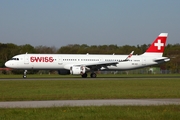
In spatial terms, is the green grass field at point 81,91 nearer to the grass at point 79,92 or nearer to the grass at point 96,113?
the grass at point 79,92

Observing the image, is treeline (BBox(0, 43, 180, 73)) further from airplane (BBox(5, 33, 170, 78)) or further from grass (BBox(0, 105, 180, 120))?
grass (BBox(0, 105, 180, 120))

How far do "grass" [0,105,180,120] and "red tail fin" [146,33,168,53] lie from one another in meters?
47.4

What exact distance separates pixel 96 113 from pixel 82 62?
43338mm

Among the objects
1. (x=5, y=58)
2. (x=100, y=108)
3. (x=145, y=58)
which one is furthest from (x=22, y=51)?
(x=100, y=108)

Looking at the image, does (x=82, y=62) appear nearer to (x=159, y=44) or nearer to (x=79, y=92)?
(x=159, y=44)

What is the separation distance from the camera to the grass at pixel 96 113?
15.6m

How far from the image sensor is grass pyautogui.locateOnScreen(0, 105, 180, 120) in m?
15.6

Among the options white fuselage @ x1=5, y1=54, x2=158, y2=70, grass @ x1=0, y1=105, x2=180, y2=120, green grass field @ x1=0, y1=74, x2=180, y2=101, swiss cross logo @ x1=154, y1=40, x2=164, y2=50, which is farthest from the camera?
swiss cross logo @ x1=154, y1=40, x2=164, y2=50

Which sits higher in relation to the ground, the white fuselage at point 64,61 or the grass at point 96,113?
the white fuselage at point 64,61

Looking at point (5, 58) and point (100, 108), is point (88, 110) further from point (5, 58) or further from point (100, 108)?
point (5, 58)

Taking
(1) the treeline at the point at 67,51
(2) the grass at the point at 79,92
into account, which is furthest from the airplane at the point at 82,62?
(1) the treeline at the point at 67,51

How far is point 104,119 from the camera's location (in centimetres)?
1519

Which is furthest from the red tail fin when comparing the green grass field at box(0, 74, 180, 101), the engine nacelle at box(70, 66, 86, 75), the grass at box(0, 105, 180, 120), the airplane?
the grass at box(0, 105, 180, 120)

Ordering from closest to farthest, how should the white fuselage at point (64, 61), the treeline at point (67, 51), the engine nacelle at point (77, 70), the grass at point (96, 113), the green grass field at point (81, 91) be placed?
the grass at point (96, 113), the green grass field at point (81, 91), the white fuselage at point (64, 61), the engine nacelle at point (77, 70), the treeline at point (67, 51)
